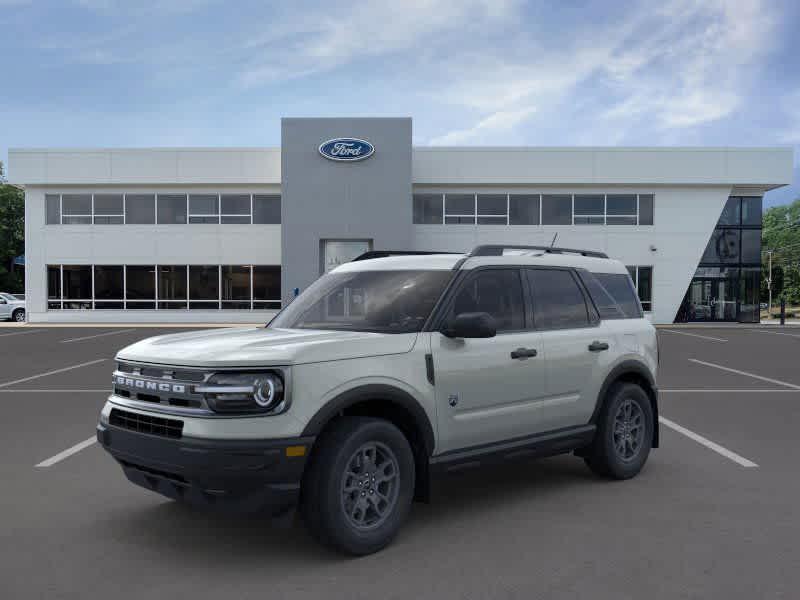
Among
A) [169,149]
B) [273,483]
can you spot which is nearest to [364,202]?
[169,149]

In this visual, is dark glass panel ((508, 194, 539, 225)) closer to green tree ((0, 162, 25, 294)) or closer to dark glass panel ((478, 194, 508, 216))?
dark glass panel ((478, 194, 508, 216))

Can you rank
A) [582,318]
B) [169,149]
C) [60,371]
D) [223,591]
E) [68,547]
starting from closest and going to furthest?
[223,591]
[68,547]
[582,318]
[60,371]
[169,149]

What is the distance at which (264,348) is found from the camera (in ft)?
13.1

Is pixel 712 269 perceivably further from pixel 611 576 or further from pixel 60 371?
pixel 611 576

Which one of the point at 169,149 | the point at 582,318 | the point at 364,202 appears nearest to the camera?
the point at 582,318

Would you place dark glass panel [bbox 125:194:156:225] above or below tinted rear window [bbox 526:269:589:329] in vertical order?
above

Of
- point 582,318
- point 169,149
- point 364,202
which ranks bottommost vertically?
point 582,318

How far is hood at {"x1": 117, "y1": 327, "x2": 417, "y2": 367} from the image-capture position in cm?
388

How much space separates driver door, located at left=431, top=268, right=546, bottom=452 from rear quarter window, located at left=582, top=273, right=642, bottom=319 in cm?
94

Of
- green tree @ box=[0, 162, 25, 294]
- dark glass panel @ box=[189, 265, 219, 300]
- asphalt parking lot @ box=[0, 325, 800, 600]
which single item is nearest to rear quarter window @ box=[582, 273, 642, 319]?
asphalt parking lot @ box=[0, 325, 800, 600]

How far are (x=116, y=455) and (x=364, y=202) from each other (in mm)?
26015

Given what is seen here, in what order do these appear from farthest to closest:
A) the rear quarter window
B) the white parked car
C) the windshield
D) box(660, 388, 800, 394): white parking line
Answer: the white parked car
box(660, 388, 800, 394): white parking line
the rear quarter window
the windshield

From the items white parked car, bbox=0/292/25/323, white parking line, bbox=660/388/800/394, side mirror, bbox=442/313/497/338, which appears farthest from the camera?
white parked car, bbox=0/292/25/323

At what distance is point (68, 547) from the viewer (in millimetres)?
4301
